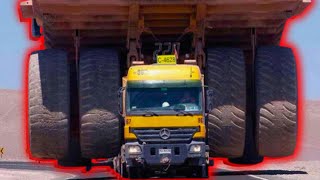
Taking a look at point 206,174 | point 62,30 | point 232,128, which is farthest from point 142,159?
point 62,30

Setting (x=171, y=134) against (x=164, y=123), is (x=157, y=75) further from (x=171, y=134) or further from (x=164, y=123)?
(x=171, y=134)

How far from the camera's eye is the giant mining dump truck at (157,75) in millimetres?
20375

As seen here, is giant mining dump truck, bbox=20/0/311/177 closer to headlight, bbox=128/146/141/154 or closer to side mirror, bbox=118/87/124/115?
side mirror, bbox=118/87/124/115

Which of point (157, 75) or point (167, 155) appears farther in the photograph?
point (157, 75)

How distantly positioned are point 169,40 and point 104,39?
1802 millimetres

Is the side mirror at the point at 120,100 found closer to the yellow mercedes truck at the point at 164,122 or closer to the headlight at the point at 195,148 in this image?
the yellow mercedes truck at the point at 164,122

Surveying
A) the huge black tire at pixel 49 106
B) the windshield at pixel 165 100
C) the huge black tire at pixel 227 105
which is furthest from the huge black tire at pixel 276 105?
the huge black tire at pixel 49 106

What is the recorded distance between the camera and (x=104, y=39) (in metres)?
23.1

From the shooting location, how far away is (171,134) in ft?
65.1

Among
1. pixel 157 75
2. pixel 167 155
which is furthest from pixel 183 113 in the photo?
pixel 157 75

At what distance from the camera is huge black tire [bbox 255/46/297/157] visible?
21875 mm

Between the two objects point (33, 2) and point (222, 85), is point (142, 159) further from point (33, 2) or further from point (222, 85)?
point (33, 2)

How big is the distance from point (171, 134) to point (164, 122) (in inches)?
13.1

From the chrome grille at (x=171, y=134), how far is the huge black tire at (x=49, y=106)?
281 centimetres
